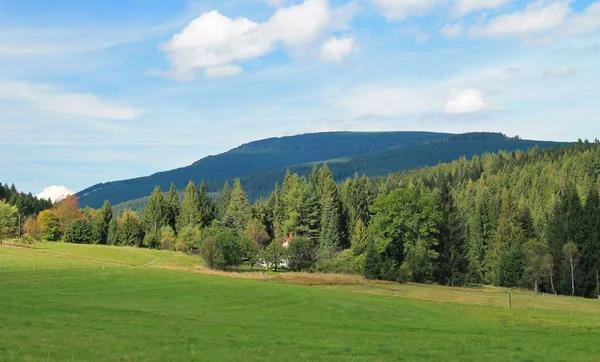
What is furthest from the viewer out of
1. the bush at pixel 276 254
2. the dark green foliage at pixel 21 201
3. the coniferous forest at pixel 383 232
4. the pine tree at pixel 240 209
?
the dark green foliage at pixel 21 201

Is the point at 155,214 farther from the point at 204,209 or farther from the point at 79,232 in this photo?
the point at 79,232

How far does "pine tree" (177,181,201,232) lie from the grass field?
3101 inches

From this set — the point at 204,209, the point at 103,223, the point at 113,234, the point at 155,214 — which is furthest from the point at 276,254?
the point at 103,223

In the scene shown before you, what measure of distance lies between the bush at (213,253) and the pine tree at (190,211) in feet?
173

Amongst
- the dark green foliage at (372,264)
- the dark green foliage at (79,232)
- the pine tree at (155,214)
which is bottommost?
the dark green foliage at (372,264)

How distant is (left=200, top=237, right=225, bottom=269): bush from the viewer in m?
102

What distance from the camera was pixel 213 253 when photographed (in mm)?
102750

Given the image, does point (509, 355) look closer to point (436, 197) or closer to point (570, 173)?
point (436, 197)

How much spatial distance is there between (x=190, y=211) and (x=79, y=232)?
30762 mm

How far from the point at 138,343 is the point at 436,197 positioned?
270 ft

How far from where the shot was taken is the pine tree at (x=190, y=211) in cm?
15580

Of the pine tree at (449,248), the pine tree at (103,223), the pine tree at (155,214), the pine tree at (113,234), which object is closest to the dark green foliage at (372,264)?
the pine tree at (449,248)

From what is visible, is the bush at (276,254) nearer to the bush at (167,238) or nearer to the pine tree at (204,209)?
the bush at (167,238)

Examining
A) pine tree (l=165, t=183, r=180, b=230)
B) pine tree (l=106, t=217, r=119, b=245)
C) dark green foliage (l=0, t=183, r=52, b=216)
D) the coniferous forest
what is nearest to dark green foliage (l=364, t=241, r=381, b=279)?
the coniferous forest
